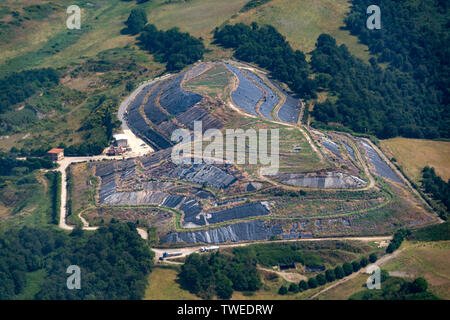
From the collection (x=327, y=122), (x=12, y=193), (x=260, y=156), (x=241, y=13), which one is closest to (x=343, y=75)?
(x=327, y=122)

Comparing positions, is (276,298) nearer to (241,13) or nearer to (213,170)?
(213,170)

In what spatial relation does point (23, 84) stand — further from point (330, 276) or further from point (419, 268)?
point (419, 268)

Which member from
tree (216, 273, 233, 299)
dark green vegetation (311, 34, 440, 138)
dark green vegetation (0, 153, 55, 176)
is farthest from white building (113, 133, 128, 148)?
tree (216, 273, 233, 299)

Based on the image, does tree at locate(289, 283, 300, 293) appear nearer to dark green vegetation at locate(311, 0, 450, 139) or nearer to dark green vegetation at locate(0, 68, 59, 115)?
dark green vegetation at locate(311, 0, 450, 139)

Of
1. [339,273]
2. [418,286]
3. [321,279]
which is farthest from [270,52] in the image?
[418,286]

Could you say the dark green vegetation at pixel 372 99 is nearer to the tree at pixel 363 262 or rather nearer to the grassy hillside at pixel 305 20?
the grassy hillside at pixel 305 20

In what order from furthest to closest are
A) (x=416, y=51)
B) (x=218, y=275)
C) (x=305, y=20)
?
(x=305, y=20) < (x=416, y=51) < (x=218, y=275)
